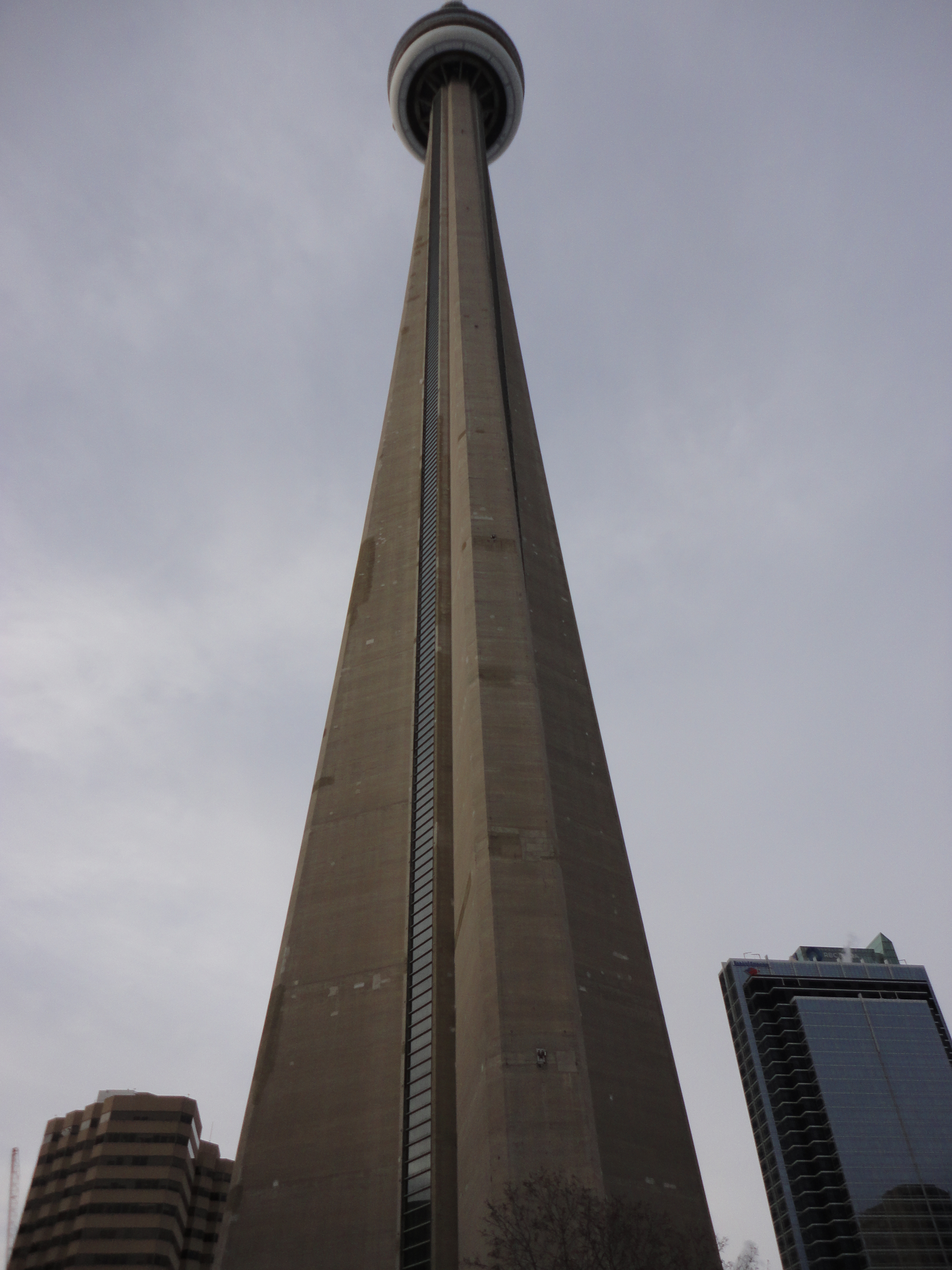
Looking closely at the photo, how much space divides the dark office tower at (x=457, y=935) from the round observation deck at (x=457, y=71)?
35.7m

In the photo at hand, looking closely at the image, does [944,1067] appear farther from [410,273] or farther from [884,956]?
[410,273]

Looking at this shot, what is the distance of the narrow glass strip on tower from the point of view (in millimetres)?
23047

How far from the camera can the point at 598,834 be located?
98.8ft

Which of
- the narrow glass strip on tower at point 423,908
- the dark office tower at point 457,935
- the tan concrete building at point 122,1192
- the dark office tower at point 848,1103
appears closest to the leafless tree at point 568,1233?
the dark office tower at point 457,935

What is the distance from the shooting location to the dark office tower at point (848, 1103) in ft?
323

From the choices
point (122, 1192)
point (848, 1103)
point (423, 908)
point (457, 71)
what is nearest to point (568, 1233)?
point (423, 908)

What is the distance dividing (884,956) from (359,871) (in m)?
109

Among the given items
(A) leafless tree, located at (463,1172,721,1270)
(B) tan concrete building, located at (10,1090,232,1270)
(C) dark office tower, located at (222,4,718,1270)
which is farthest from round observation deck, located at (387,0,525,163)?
(B) tan concrete building, located at (10,1090,232,1270)

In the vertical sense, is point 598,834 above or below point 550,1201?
above

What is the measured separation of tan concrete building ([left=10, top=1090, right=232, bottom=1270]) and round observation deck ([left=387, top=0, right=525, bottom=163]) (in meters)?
68.7

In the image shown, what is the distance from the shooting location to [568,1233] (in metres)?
16.2

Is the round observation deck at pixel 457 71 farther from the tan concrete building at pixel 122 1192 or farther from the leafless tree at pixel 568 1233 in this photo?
the tan concrete building at pixel 122 1192

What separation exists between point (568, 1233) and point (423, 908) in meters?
13.0

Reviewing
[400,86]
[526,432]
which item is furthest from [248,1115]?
[400,86]
